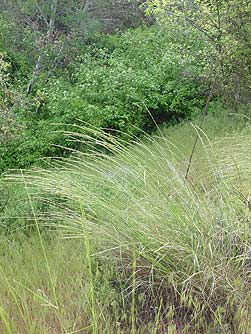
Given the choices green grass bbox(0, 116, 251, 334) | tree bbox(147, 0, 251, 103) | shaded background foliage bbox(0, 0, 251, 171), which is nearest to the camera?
green grass bbox(0, 116, 251, 334)

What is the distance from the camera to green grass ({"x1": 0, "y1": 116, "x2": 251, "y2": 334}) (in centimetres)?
202

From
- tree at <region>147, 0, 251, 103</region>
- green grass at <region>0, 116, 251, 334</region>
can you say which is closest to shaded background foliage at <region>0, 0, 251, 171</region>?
tree at <region>147, 0, 251, 103</region>

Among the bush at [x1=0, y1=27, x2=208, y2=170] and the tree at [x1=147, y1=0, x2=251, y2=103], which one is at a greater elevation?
the tree at [x1=147, y1=0, x2=251, y2=103]

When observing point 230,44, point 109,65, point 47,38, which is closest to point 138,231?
point 230,44

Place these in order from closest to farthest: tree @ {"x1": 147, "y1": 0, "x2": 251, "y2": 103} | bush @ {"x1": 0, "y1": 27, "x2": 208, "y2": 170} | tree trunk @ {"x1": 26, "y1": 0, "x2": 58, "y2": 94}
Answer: tree @ {"x1": 147, "y1": 0, "x2": 251, "y2": 103}
bush @ {"x1": 0, "y1": 27, "x2": 208, "y2": 170}
tree trunk @ {"x1": 26, "y1": 0, "x2": 58, "y2": 94}

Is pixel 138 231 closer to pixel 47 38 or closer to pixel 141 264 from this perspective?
pixel 141 264

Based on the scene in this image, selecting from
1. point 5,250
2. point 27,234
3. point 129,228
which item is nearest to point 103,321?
point 129,228

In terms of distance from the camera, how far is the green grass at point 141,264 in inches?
79.4

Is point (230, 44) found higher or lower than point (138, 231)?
higher

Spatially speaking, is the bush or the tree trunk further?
the tree trunk

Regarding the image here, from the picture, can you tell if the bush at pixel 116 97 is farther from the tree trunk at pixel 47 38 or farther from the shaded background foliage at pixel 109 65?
the tree trunk at pixel 47 38

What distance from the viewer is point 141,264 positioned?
2330mm

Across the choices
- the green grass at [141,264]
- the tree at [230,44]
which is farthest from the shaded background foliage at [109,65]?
the green grass at [141,264]

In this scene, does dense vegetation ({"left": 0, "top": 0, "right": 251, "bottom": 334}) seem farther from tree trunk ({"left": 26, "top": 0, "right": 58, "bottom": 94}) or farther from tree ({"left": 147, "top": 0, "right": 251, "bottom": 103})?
tree trunk ({"left": 26, "top": 0, "right": 58, "bottom": 94})
